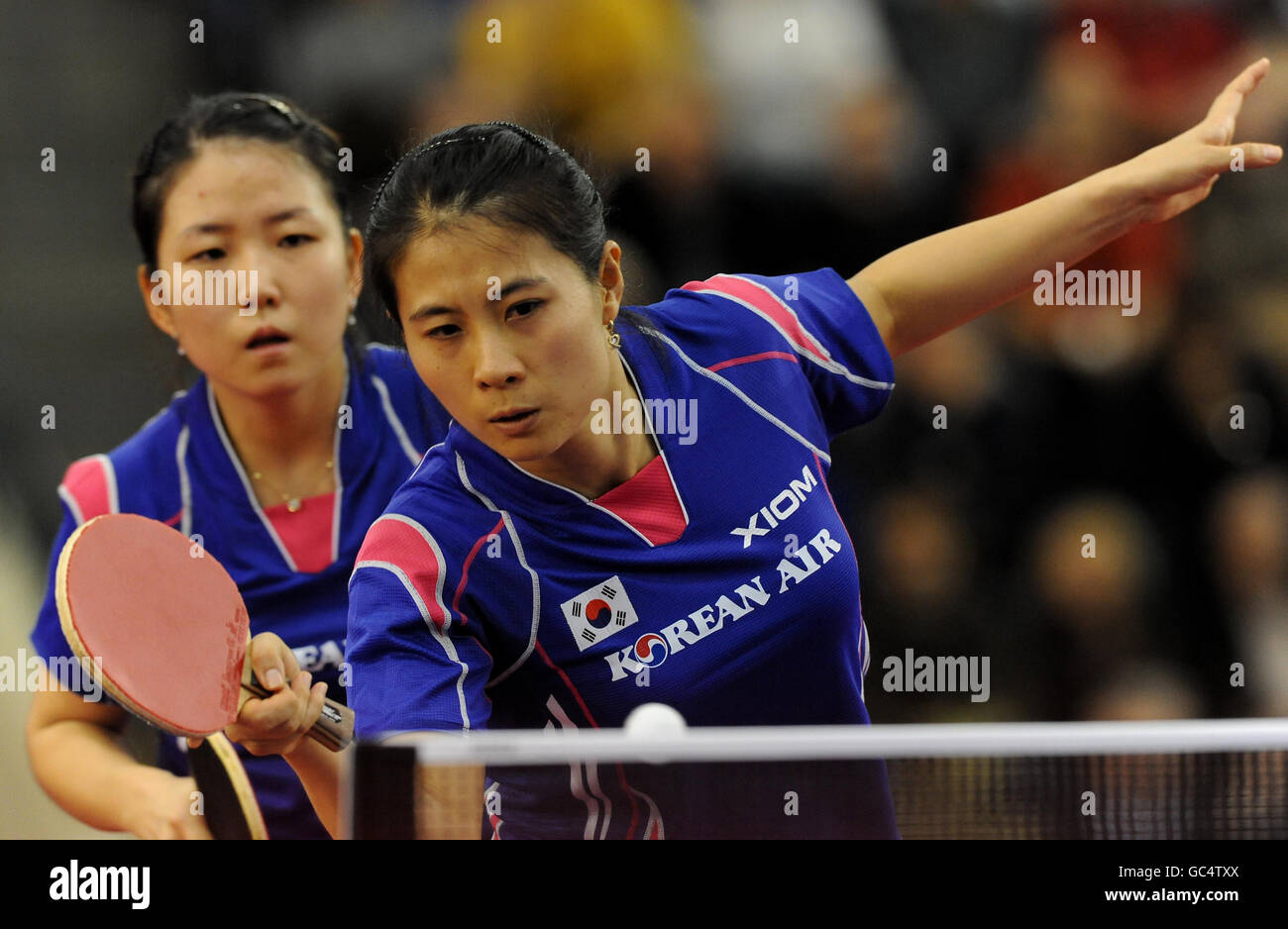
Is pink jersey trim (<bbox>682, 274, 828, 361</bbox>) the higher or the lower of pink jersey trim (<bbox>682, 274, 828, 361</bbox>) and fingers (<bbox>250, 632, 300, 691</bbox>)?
the higher

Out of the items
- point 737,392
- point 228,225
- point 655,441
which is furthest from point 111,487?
point 737,392

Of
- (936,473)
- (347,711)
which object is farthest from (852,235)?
(347,711)

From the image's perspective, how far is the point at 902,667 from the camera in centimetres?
346

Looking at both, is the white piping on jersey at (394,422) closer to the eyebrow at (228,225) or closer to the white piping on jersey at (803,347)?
the eyebrow at (228,225)

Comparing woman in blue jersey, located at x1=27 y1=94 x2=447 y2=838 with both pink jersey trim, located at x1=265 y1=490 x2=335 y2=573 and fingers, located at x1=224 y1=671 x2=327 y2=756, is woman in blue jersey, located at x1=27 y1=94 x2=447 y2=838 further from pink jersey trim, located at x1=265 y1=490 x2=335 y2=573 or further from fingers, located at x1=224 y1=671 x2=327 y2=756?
fingers, located at x1=224 y1=671 x2=327 y2=756

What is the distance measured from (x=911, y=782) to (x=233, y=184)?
153 cm

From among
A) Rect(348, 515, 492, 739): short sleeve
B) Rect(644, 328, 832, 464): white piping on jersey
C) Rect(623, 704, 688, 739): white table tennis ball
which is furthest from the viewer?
Rect(644, 328, 832, 464): white piping on jersey

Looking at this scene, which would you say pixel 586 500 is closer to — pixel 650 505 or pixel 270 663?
pixel 650 505

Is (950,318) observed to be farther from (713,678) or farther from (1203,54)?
(1203,54)

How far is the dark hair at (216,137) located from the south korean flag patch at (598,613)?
3.15ft

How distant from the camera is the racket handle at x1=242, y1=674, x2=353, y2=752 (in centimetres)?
203

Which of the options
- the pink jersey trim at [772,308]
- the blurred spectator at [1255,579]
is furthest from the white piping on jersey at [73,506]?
the blurred spectator at [1255,579]

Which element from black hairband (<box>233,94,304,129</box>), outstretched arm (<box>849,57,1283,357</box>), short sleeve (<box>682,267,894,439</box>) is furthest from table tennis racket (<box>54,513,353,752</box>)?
outstretched arm (<box>849,57,1283,357</box>)

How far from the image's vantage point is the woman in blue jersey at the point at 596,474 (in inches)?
77.5
